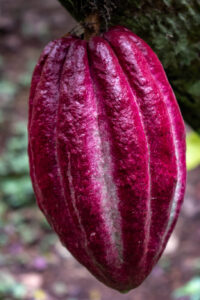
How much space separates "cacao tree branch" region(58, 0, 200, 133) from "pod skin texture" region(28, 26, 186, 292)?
0.10 m

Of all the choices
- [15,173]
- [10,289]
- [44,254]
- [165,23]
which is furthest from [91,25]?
[15,173]

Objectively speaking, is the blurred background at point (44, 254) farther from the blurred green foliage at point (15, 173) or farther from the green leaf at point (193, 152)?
the green leaf at point (193, 152)

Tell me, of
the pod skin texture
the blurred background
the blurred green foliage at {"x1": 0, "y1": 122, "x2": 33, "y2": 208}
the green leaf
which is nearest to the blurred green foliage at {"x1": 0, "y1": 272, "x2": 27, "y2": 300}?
the blurred background

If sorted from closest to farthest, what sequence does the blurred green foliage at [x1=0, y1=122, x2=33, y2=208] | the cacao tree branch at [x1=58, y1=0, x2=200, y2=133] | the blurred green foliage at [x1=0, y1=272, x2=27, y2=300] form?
the cacao tree branch at [x1=58, y1=0, x2=200, y2=133], the blurred green foliage at [x1=0, y1=272, x2=27, y2=300], the blurred green foliage at [x1=0, y1=122, x2=33, y2=208]

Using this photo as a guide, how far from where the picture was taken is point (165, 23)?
3.13ft

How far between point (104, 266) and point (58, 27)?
768 centimetres

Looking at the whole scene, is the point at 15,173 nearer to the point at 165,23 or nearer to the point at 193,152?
the point at 193,152

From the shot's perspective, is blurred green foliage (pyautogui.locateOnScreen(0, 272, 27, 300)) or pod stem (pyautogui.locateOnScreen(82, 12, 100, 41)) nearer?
pod stem (pyautogui.locateOnScreen(82, 12, 100, 41))

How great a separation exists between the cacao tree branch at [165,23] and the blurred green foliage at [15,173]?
11.9ft

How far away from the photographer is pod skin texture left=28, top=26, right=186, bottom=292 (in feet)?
2.48

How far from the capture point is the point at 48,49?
2.71ft

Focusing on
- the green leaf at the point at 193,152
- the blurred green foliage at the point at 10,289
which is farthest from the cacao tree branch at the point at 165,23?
the blurred green foliage at the point at 10,289

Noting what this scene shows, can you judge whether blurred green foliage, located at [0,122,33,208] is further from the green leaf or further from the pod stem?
the pod stem

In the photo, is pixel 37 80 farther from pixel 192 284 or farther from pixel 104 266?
pixel 192 284
